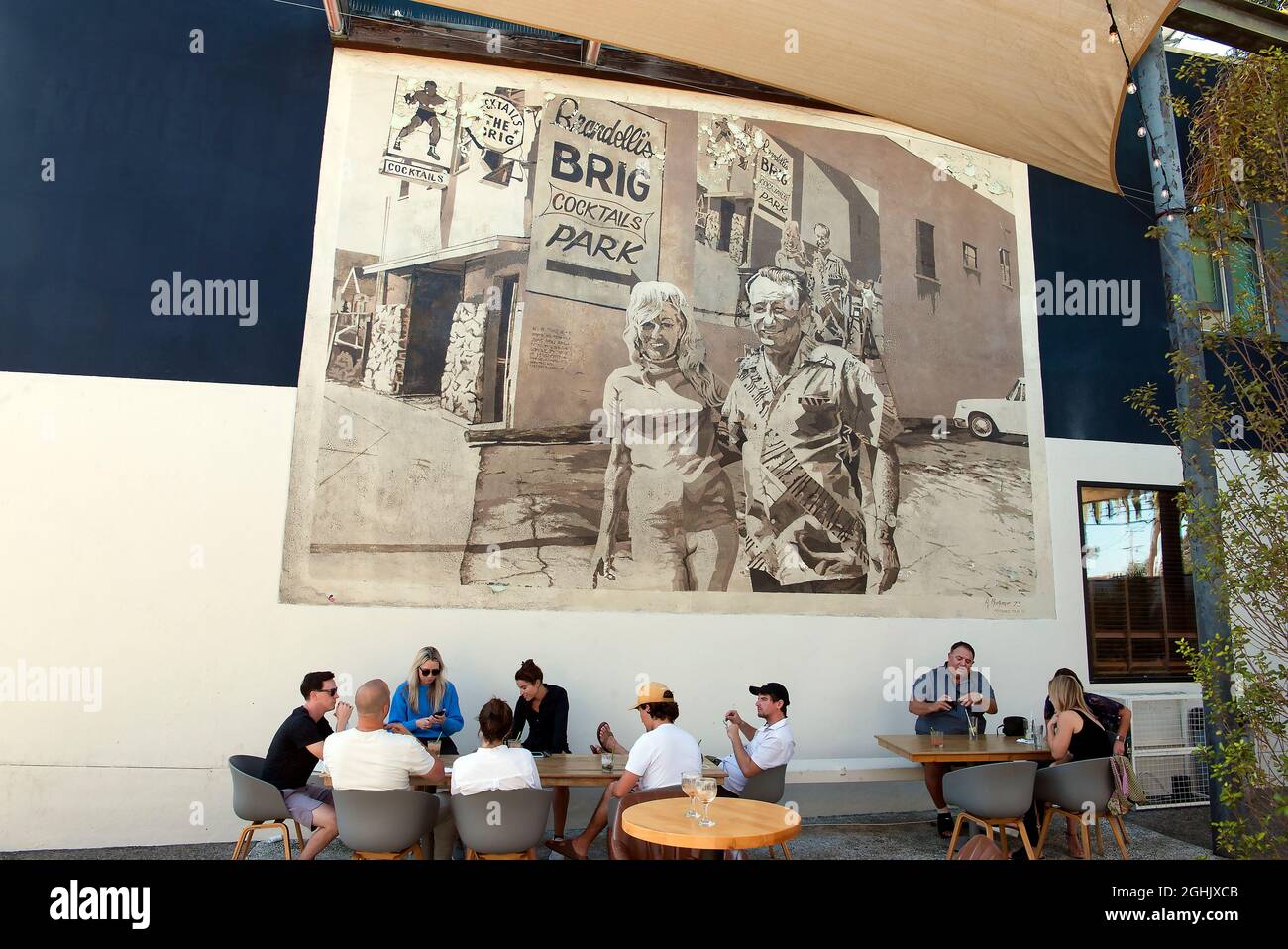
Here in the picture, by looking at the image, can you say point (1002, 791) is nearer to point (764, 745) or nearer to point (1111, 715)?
point (1111, 715)

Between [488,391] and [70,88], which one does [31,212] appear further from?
[488,391]

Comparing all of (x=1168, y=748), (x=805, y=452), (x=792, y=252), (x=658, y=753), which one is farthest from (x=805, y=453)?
(x=1168, y=748)

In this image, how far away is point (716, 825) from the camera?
3459 mm

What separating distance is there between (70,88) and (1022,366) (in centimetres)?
809

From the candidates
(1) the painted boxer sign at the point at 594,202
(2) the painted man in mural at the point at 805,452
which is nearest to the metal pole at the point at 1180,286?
(2) the painted man in mural at the point at 805,452

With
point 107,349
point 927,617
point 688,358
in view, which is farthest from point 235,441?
point 927,617

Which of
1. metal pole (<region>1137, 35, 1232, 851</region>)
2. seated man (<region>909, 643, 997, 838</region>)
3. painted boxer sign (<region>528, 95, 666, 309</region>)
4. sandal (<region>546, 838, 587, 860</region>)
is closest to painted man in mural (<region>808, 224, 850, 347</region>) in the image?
painted boxer sign (<region>528, 95, 666, 309</region>)

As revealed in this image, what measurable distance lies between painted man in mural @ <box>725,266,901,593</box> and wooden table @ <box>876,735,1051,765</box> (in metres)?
1.54

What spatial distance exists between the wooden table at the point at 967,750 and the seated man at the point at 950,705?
1.10 ft

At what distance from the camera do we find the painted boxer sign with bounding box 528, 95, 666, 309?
22.5 ft

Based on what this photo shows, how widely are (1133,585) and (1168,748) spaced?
1.38m

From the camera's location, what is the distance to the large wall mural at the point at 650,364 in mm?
6414

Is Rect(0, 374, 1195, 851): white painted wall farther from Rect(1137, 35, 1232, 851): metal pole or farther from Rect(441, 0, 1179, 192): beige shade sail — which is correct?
Rect(441, 0, 1179, 192): beige shade sail
